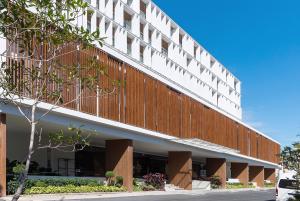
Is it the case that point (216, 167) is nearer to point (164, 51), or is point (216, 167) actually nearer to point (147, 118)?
point (164, 51)

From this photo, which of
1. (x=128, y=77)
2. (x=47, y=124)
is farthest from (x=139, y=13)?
(x=47, y=124)

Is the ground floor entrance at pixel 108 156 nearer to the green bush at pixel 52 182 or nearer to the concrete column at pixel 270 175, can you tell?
the green bush at pixel 52 182

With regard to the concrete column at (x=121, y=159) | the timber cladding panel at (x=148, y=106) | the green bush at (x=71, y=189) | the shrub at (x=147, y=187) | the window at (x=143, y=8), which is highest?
the window at (x=143, y=8)

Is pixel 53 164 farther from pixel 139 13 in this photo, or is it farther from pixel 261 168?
pixel 261 168

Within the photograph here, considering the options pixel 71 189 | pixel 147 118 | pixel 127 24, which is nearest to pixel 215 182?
pixel 147 118

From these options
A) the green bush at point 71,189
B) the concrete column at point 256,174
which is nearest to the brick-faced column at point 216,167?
the concrete column at point 256,174

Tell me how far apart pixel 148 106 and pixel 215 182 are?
19.6m

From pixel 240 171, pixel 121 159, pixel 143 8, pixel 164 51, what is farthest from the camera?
pixel 240 171

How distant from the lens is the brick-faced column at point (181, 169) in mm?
47659

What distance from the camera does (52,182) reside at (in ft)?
94.7

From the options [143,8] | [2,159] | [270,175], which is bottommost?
[270,175]

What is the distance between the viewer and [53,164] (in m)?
38.6

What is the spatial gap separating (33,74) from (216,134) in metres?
52.5

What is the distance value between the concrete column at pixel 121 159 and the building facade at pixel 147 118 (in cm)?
7
